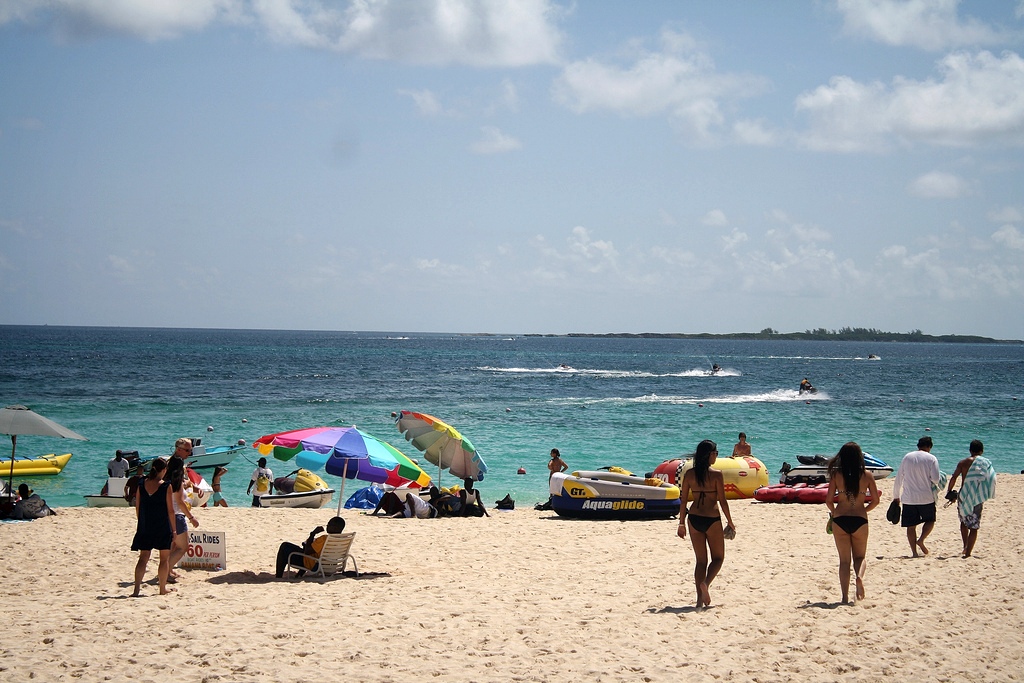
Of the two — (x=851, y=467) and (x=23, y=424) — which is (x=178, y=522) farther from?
(x=851, y=467)

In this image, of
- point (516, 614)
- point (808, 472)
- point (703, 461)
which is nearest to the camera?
point (703, 461)

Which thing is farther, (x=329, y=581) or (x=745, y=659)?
(x=329, y=581)

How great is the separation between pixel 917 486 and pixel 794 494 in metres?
6.95

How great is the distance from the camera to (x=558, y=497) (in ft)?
50.9

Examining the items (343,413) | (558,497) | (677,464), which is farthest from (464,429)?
(558,497)

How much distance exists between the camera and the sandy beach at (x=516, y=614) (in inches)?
263

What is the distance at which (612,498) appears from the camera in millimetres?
15203

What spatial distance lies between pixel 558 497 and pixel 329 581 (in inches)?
255

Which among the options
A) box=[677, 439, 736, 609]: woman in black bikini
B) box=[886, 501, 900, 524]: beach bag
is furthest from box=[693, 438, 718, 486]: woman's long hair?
box=[886, 501, 900, 524]: beach bag

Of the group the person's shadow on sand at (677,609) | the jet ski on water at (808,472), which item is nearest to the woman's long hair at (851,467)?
the person's shadow on sand at (677,609)

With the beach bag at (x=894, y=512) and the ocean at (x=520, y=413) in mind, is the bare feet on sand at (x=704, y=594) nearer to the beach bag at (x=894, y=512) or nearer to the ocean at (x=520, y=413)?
the beach bag at (x=894, y=512)

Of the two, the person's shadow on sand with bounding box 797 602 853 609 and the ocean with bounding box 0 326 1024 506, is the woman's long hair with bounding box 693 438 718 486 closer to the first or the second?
the person's shadow on sand with bounding box 797 602 853 609

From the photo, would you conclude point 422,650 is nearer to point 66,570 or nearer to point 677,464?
point 66,570

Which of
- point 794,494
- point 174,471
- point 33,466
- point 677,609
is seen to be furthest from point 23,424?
point 794,494
